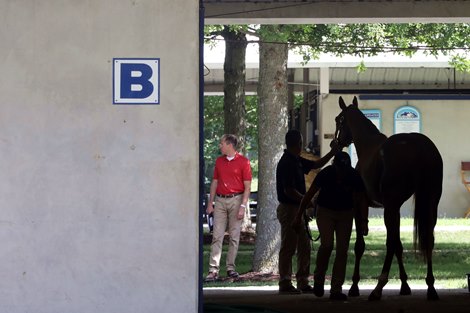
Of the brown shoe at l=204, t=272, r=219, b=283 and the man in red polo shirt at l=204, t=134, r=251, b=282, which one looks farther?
the brown shoe at l=204, t=272, r=219, b=283

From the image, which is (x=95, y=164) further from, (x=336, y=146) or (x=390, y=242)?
(x=336, y=146)

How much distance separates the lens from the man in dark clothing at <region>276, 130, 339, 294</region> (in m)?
12.7

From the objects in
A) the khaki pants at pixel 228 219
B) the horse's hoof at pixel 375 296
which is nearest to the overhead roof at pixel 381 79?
the khaki pants at pixel 228 219

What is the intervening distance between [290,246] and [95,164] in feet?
16.6

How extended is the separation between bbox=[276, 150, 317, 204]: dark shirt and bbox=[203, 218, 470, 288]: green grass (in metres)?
1.62

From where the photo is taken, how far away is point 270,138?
56.0 feet

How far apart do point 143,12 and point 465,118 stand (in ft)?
79.6

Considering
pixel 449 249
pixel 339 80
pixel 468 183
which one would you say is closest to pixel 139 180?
pixel 449 249

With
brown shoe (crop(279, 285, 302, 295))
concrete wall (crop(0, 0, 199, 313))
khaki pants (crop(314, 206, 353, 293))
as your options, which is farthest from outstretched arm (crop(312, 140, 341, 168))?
concrete wall (crop(0, 0, 199, 313))

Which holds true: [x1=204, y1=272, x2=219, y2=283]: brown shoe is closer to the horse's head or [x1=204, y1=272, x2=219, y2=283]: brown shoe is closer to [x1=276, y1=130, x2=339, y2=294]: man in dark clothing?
[x1=276, y1=130, x2=339, y2=294]: man in dark clothing

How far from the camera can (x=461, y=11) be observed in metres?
14.6

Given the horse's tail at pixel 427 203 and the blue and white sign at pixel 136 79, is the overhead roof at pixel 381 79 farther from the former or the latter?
the blue and white sign at pixel 136 79

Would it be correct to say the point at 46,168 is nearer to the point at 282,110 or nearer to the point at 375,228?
the point at 282,110

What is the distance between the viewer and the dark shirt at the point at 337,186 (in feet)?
39.4
